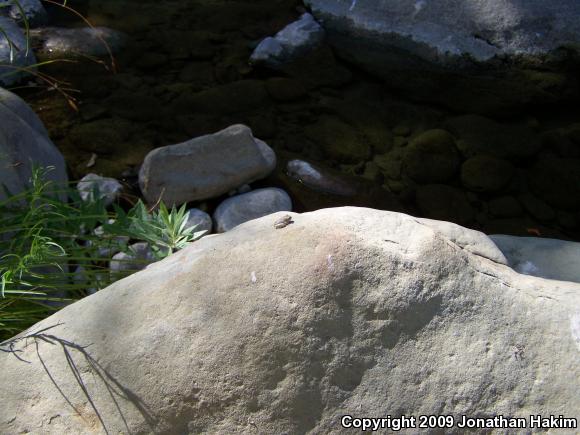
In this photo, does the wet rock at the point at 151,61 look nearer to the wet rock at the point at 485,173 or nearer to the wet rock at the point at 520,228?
the wet rock at the point at 485,173

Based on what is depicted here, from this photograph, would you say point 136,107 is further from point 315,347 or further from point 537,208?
point 315,347

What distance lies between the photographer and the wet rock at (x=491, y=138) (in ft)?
11.7

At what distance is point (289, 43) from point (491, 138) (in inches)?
59.9

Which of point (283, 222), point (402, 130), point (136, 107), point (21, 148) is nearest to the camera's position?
point (283, 222)

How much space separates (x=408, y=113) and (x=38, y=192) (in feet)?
8.62

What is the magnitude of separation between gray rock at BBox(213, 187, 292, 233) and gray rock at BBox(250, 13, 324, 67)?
136cm

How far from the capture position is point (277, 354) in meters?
1.26

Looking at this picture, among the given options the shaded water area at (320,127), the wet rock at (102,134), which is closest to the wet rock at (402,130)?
the shaded water area at (320,127)

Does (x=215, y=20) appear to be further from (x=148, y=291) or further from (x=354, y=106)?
(x=148, y=291)

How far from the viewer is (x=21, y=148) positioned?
2.57 metres

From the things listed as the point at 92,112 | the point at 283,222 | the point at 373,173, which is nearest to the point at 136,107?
the point at 92,112

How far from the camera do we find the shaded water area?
3332 mm

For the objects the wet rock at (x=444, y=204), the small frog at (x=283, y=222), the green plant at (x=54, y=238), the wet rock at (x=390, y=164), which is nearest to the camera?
the small frog at (x=283, y=222)

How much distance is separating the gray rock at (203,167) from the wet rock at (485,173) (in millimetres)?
1093
